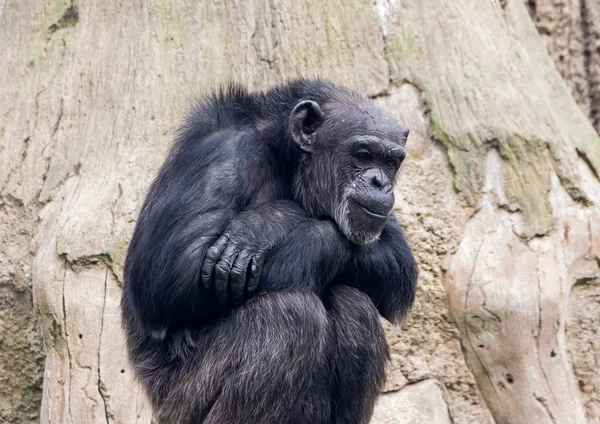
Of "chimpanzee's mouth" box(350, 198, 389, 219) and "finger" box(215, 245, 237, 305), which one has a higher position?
"chimpanzee's mouth" box(350, 198, 389, 219)

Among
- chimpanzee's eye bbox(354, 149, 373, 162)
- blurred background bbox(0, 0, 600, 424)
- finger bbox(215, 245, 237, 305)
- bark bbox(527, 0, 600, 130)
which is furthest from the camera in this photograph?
bark bbox(527, 0, 600, 130)

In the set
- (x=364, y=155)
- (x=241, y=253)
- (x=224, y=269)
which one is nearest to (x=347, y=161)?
(x=364, y=155)

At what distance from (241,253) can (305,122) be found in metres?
0.85

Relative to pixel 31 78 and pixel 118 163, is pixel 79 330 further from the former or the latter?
pixel 31 78

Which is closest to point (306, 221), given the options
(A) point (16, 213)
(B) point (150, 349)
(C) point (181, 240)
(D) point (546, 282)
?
(C) point (181, 240)

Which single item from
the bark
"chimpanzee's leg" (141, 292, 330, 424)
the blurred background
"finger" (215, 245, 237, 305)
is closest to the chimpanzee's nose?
"chimpanzee's leg" (141, 292, 330, 424)

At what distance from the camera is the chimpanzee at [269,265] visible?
4.08 metres

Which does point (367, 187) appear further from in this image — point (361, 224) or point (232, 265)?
point (232, 265)

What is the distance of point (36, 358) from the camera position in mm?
6211

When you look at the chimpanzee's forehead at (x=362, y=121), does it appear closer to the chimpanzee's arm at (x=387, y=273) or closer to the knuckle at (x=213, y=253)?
the chimpanzee's arm at (x=387, y=273)

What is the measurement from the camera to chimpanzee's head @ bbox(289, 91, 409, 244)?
4379 millimetres

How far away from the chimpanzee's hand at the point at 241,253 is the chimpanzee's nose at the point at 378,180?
1.47ft

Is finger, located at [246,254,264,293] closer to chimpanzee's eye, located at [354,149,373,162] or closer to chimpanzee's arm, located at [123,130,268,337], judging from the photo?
chimpanzee's arm, located at [123,130,268,337]

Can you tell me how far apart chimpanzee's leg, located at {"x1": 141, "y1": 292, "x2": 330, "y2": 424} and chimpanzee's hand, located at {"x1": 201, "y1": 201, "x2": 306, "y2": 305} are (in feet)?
0.37
